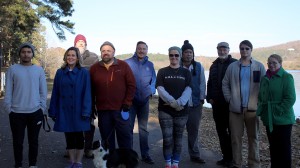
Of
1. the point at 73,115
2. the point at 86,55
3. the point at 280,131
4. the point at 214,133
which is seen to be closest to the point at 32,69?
the point at 73,115

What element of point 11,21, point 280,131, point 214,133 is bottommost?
point 214,133

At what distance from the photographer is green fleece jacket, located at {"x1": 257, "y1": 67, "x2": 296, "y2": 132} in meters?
4.82

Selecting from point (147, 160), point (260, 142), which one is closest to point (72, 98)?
point (147, 160)

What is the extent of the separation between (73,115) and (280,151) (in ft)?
10.4

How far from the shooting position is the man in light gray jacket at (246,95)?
5.43 m

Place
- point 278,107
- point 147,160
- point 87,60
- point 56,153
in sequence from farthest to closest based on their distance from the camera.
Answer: point 56,153 < point 87,60 < point 147,160 < point 278,107

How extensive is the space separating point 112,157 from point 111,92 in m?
0.95

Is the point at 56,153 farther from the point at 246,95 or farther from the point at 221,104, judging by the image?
the point at 246,95

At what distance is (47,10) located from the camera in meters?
20.9

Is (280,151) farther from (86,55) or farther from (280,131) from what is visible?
(86,55)

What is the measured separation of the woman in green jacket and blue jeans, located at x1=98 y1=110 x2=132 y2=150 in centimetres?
211

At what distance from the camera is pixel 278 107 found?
486 centimetres

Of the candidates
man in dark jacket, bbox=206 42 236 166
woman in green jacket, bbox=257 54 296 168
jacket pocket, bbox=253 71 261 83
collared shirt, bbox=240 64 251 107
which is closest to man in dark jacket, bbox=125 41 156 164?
man in dark jacket, bbox=206 42 236 166

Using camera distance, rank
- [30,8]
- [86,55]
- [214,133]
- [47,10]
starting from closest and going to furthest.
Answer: [86,55] < [214,133] < [30,8] < [47,10]
